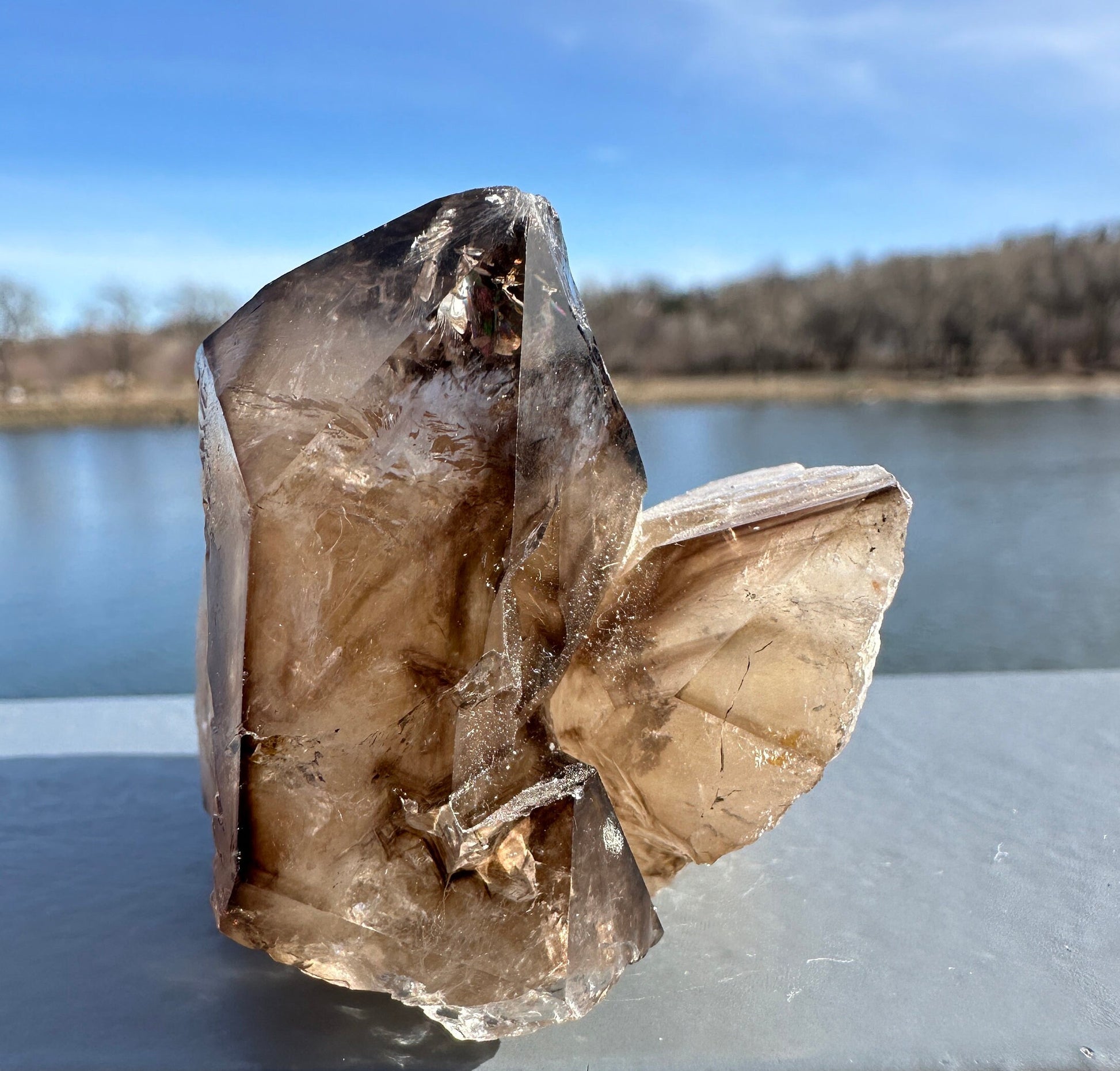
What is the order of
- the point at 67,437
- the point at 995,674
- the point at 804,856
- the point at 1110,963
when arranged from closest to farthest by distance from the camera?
the point at 1110,963, the point at 804,856, the point at 995,674, the point at 67,437

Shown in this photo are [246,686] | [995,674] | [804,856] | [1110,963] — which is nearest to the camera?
[246,686]

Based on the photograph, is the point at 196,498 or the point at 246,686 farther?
the point at 196,498

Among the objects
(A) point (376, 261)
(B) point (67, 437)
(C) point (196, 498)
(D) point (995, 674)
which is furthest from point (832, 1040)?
(B) point (67, 437)

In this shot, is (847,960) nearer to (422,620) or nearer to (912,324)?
(422,620)

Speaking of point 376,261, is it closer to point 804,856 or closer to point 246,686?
point 246,686

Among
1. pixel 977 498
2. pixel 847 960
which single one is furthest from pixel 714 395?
pixel 847 960

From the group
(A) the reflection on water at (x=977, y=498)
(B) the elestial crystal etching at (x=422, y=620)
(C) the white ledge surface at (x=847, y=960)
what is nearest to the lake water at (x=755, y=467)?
(A) the reflection on water at (x=977, y=498)

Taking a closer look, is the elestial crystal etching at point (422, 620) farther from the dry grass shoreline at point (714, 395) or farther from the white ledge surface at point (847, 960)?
the dry grass shoreline at point (714, 395)
